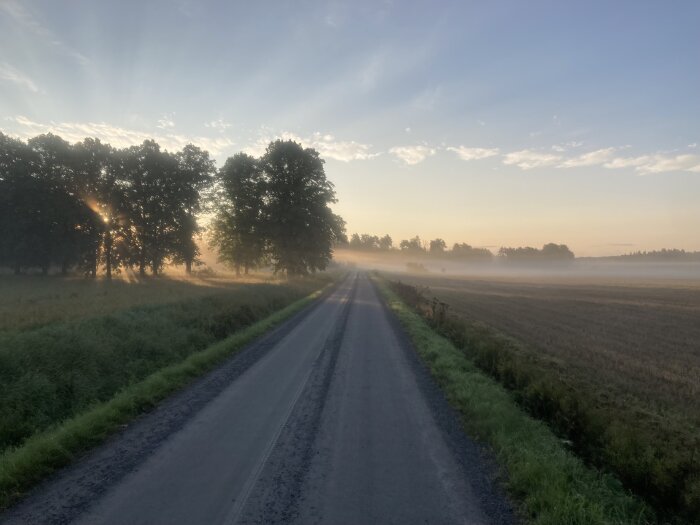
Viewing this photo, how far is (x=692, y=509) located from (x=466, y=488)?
276cm

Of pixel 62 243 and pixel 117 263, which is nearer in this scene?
pixel 62 243

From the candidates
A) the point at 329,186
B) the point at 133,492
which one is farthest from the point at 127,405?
the point at 329,186

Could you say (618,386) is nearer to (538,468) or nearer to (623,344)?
(538,468)

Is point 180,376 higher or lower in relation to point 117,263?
lower

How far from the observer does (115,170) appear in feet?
148

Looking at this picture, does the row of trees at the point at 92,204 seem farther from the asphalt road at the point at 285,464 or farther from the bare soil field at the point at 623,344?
the asphalt road at the point at 285,464

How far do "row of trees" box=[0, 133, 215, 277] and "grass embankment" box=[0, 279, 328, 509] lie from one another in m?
32.3

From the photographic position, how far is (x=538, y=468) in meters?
6.08

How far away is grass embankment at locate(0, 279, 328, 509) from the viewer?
670 cm

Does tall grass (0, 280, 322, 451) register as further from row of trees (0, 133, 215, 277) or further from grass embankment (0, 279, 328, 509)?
row of trees (0, 133, 215, 277)

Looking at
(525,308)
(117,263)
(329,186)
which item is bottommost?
(525,308)

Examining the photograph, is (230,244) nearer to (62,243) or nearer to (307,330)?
(62,243)

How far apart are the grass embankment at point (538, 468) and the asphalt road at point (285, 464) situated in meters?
0.37

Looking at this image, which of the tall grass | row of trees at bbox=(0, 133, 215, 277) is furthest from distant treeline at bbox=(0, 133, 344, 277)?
the tall grass
